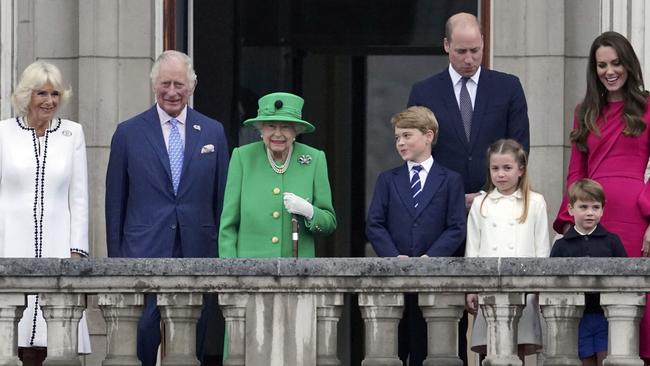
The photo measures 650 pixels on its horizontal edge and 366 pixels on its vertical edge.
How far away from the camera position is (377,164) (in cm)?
1512

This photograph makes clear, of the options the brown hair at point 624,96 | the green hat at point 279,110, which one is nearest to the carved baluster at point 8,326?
the green hat at point 279,110

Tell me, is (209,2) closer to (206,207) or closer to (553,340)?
(206,207)

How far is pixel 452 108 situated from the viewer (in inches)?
471

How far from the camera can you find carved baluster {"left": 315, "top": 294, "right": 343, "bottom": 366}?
418 inches

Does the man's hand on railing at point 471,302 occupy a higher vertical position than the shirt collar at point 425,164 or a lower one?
lower

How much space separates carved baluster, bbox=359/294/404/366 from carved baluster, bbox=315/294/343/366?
0.48 feet

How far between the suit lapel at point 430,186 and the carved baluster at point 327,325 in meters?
0.99

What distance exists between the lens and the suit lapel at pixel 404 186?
11.4m

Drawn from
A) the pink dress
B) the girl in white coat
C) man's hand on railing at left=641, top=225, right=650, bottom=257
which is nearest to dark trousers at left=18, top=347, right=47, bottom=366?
the girl in white coat

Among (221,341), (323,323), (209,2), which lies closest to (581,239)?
(323,323)

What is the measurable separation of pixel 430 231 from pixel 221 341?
285cm

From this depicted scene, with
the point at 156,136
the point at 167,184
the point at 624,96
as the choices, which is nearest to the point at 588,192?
the point at 624,96

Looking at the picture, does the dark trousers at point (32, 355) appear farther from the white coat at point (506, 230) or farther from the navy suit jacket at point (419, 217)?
the white coat at point (506, 230)

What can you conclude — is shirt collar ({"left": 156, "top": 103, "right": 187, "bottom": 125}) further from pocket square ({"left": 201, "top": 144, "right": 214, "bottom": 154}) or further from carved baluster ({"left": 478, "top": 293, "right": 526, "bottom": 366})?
carved baluster ({"left": 478, "top": 293, "right": 526, "bottom": 366})
